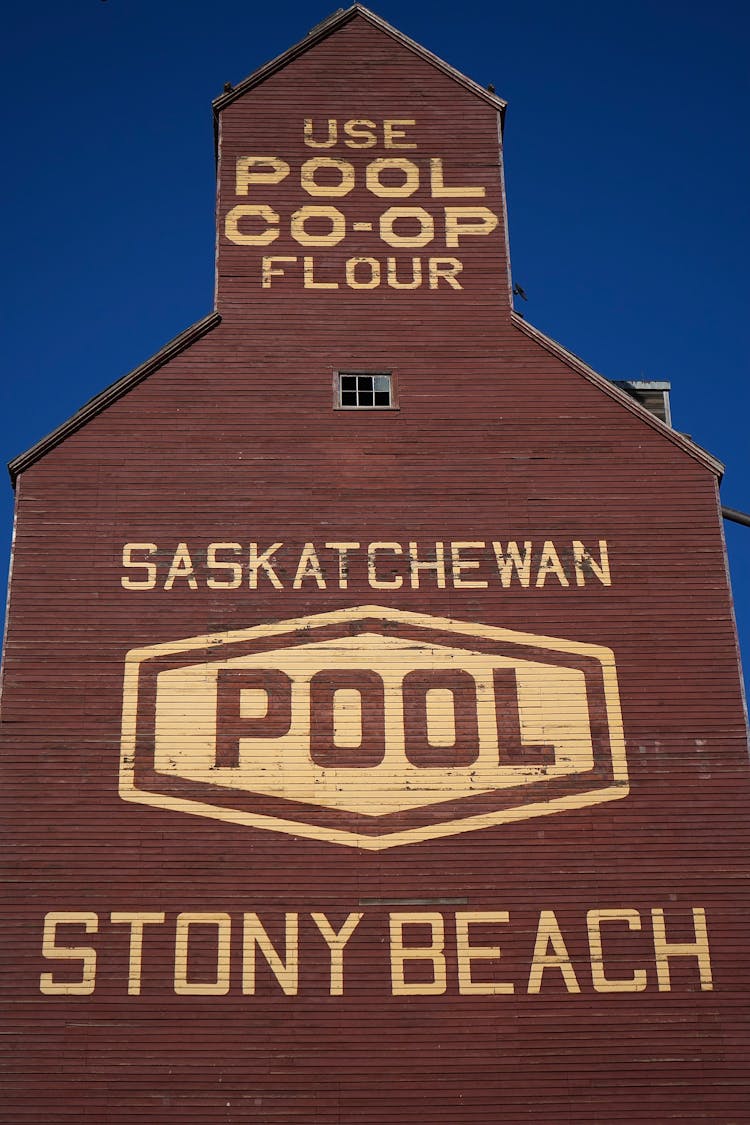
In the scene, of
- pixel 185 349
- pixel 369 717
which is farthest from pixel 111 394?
pixel 369 717

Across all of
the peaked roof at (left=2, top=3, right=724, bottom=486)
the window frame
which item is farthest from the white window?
the peaked roof at (left=2, top=3, right=724, bottom=486)

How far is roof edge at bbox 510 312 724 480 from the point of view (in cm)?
2881

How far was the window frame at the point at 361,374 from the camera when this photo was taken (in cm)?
2889

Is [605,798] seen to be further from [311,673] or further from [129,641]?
[129,641]

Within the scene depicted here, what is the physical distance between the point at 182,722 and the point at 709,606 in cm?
992

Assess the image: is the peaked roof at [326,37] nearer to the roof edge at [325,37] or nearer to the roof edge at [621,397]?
the roof edge at [325,37]

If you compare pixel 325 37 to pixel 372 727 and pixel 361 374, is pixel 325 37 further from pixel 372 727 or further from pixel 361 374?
pixel 372 727

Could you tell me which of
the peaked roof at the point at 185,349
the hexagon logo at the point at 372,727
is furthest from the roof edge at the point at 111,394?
the hexagon logo at the point at 372,727

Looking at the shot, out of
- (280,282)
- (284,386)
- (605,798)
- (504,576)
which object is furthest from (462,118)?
(605,798)

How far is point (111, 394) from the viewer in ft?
94.3

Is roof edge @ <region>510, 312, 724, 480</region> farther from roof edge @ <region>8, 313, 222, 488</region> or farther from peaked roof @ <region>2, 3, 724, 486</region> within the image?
roof edge @ <region>8, 313, 222, 488</region>

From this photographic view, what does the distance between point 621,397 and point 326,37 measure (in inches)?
425

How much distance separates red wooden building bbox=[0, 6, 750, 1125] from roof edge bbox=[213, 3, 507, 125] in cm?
181

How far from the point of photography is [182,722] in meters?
26.2
